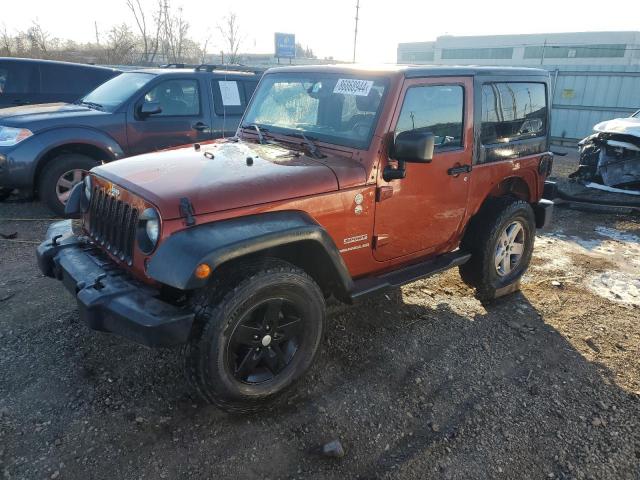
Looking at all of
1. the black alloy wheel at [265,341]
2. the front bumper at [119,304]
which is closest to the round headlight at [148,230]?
the front bumper at [119,304]

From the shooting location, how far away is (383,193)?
3164mm

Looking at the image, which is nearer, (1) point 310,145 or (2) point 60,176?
(1) point 310,145

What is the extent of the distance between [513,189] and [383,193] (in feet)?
6.17

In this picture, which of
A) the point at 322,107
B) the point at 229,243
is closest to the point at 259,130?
the point at 322,107

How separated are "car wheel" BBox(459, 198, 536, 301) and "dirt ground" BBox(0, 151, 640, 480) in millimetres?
221

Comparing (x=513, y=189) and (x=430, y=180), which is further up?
(x=430, y=180)

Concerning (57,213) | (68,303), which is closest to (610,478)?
(68,303)

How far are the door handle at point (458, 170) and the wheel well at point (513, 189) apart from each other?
0.54 m

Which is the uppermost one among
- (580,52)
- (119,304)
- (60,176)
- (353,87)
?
(580,52)

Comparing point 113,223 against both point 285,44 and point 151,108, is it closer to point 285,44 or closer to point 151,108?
point 151,108

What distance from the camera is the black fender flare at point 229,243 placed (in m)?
2.27

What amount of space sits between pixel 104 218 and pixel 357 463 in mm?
2088

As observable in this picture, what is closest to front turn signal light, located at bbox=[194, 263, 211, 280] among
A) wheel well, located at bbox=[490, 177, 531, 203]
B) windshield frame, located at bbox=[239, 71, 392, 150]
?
windshield frame, located at bbox=[239, 71, 392, 150]

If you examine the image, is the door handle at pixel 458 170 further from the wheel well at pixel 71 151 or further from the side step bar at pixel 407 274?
the wheel well at pixel 71 151
